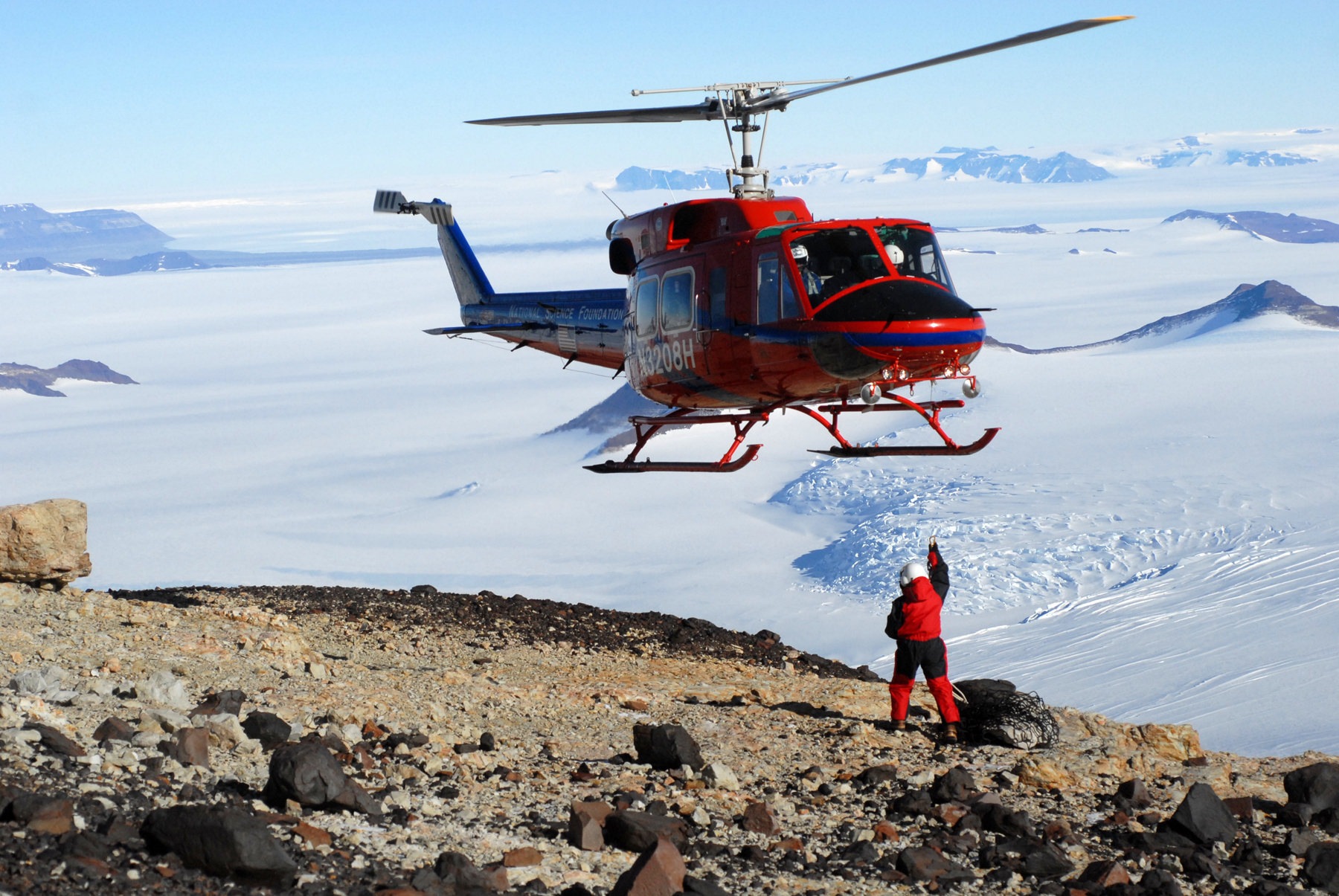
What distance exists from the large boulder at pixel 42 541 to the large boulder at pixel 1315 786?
14.9m

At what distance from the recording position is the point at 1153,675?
95.9 m

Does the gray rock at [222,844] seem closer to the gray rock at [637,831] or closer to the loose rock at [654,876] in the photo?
the loose rock at [654,876]

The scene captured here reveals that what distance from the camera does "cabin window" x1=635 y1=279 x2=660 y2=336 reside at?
1641cm

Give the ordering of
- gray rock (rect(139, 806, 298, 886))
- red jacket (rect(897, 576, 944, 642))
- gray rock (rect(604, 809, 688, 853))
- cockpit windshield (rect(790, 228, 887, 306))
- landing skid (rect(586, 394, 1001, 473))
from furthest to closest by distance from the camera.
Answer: landing skid (rect(586, 394, 1001, 473)) < cockpit windshield (rect(790, 228, 887, 306)) < red jacket (rect(897, 576, 944, 642)) < gray rock (rect(604, 809, 688, 853)) < gray rock (rect(139, 806, 298, 886))

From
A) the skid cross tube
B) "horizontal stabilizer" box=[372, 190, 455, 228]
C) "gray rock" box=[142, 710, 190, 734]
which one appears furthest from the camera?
"horizontal stabilizer" box=[372, 190, 455, 228]

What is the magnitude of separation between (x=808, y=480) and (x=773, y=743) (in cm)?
13904

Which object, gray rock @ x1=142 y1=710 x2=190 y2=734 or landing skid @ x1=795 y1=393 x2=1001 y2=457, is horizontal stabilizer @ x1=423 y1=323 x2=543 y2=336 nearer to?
landing skid @ x1=795 y1=393 x2=1001 y2=457

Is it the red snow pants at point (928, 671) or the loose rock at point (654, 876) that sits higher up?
the loose rock at point (654, 876)

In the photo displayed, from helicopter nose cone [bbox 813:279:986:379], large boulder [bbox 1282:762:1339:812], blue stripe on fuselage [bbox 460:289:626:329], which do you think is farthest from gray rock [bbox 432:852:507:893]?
blue stripe on fuselage [bbox 460:289:626:329]

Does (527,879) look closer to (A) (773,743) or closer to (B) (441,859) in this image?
(B) (441,859)

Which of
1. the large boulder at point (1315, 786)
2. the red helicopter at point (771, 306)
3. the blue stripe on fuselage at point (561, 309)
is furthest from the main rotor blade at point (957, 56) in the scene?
the large boulder at point (1315, 786)

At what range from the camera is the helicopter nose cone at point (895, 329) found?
13461mm

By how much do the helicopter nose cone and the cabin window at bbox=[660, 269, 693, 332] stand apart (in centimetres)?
234

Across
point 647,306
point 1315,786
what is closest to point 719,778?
point 1315,786
